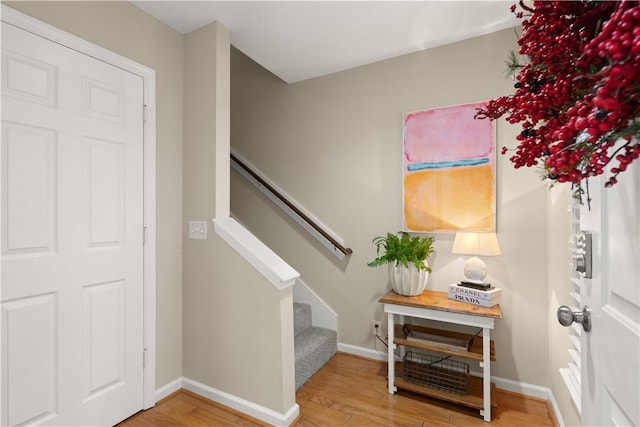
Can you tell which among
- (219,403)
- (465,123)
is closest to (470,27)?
(465,123)

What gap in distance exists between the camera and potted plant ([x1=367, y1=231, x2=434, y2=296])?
7.29 ft

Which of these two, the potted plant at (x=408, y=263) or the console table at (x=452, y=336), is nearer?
the console table at (x=452, y=336)

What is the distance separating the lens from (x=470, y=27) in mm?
2193

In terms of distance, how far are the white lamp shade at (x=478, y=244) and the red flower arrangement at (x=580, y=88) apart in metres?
1.44

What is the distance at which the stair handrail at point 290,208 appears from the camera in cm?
281

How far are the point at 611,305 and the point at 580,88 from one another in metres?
0.48

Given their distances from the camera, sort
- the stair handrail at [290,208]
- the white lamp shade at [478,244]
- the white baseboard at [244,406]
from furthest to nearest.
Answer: the stair handrail at [290,208], the white lamp shade at [478,244], the white baseboard at [244,406]

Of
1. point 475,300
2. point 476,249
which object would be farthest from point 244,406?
point 476,249

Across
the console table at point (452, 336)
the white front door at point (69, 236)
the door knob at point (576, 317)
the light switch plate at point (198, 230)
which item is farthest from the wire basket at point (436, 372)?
the white front door at point (69, 236)

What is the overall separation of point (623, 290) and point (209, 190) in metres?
1.99

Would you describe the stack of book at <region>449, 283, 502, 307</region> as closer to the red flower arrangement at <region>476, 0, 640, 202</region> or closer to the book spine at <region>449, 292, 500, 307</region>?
the book spine at <region>449, 292, 500, 307</region>

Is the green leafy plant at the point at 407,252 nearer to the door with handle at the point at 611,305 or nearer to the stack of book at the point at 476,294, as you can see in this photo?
the stack of book at the point at 476,294

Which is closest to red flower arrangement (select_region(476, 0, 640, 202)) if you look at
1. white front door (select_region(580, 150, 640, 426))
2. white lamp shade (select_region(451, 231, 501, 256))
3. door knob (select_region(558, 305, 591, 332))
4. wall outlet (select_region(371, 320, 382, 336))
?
white front door (select_region(580, 150, 640, 426))

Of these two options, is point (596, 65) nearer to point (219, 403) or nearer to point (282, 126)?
point (219, 403)
